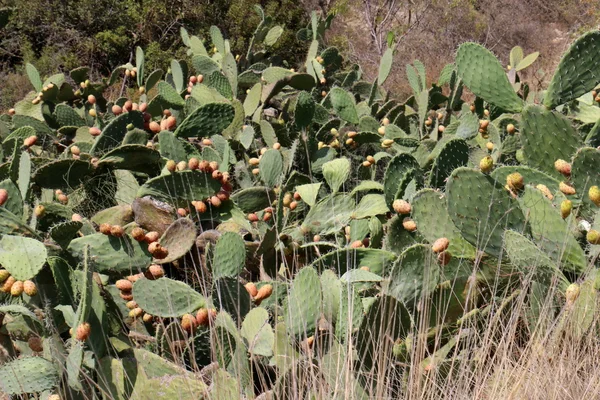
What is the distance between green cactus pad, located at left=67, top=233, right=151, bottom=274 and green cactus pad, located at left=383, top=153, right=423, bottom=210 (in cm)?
79

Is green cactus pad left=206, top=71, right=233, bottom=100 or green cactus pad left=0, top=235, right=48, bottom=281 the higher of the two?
green cactus pad left=206, top=71, right=233, bottom=100

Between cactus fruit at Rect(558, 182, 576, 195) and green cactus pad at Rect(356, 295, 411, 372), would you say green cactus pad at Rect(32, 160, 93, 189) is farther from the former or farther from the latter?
cactus fruit at Rect(558, 182, 576, 195)

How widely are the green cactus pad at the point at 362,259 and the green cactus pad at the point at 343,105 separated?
1.41 m

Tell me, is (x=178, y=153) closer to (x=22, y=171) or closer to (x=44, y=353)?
(x=22, y=171)

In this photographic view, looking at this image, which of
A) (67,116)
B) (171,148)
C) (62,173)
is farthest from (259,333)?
(67,116)

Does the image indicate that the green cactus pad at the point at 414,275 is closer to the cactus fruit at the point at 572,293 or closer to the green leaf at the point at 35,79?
the cactus fruit at the point at 572,293

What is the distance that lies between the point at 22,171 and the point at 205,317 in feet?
3.14

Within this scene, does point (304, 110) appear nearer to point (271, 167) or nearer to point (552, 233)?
point (271, 167)

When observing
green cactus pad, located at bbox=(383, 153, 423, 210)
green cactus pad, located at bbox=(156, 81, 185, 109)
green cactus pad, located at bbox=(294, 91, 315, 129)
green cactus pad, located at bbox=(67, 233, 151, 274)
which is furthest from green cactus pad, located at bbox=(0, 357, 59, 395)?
green cactus pad, located at bbox=(156, 81, 185, 109)

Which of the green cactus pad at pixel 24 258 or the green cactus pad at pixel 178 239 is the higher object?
the green cactus pad at pixel 24 258

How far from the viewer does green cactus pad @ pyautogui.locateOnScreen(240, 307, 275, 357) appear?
170 cm

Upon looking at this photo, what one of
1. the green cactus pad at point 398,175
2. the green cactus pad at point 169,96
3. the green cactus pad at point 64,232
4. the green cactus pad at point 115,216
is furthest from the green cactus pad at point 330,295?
the green cactus pad at point 169,96

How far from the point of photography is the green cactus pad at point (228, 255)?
72.8 inches

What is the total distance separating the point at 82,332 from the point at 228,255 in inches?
17.1
